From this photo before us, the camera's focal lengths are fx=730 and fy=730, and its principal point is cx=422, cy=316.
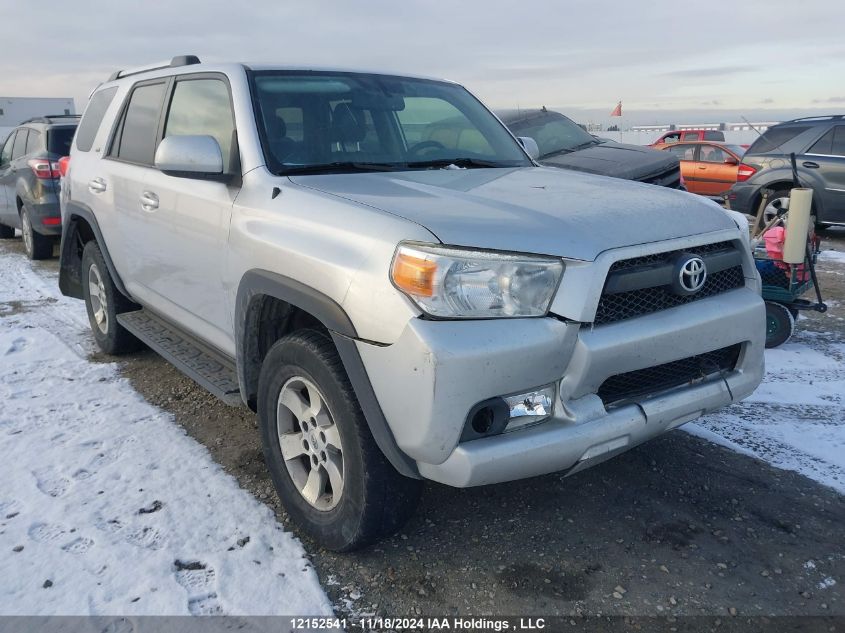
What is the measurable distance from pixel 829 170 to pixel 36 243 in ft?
34.7

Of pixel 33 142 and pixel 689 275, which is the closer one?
pixel 689 275

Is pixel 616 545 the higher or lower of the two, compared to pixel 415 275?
→ lower

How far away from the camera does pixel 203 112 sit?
382cm

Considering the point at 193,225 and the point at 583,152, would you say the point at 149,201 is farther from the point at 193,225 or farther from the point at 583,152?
the point at 583,152

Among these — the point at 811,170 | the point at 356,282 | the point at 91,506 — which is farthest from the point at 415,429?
the point at 811,170

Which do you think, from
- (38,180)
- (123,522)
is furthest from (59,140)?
(123,522)

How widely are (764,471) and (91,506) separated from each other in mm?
3151

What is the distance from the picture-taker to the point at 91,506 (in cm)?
321

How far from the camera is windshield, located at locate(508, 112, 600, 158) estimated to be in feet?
29.7

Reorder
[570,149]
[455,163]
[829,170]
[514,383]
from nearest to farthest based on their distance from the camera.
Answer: [514,383] < [455,163] < [570,149] < [829,170]

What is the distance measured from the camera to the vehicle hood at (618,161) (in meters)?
8.05

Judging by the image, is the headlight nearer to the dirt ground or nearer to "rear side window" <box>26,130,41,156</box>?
the dirt ground

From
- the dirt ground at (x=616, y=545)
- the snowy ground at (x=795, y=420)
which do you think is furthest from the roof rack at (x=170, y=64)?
the snowy ground at (x=795, y=420)

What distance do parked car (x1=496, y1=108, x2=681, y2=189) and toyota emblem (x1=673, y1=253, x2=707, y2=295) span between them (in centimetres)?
535
